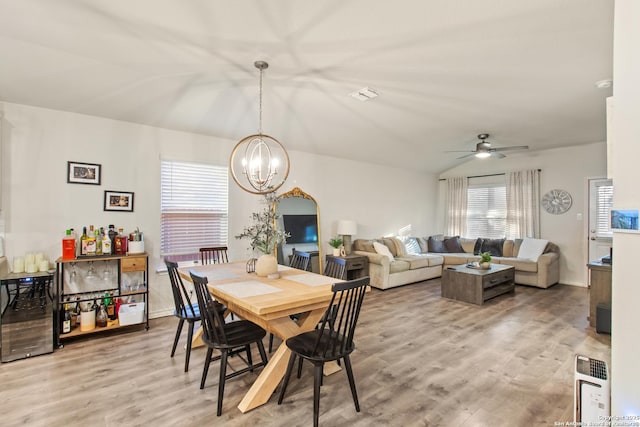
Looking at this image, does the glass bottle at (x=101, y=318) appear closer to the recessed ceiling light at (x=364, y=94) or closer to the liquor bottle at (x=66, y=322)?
the liquor bottle at (x=66, y=322)

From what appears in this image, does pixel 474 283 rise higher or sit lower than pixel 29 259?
lower

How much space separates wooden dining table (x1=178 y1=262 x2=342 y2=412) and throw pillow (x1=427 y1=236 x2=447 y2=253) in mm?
5268

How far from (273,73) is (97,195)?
99.5 inches

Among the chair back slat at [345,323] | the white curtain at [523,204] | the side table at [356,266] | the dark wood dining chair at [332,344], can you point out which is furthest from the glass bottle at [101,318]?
the white curtain at [523,204]

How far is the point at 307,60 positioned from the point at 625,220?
8.37ft

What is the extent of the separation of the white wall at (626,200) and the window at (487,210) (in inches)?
224

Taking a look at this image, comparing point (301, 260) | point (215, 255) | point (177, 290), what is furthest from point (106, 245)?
point (301, 260)

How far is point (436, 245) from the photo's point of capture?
7.20m

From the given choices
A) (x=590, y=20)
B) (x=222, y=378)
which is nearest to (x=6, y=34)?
(x=222, y=378)

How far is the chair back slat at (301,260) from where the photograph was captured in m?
3.46

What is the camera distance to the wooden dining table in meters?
1.98

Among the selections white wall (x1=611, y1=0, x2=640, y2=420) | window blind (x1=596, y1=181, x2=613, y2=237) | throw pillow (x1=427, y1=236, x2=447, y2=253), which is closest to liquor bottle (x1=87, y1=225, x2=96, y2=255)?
white wall (x1=611, y1=0, x2=640, y2=420)

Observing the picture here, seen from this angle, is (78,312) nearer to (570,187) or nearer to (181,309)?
(181,309)

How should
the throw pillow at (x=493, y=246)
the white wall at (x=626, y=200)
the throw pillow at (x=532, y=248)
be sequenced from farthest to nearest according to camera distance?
the throw pillow at (x=493, y=246)
the throw pillow at (x=532, y=248)
the white wall at (x=626, y=200)
